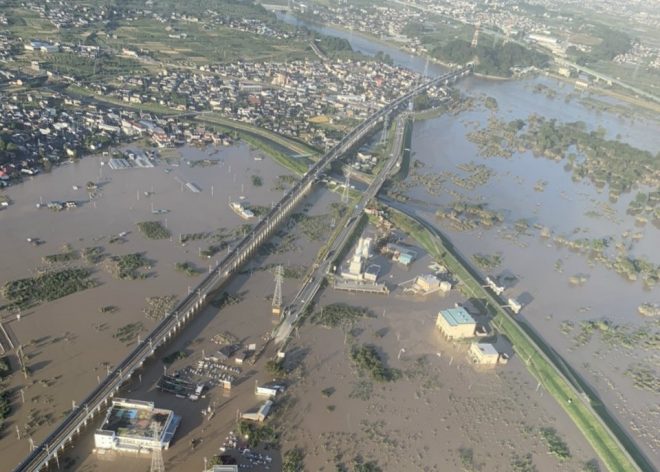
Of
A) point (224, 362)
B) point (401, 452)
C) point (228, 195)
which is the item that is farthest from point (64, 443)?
point (228, 195)

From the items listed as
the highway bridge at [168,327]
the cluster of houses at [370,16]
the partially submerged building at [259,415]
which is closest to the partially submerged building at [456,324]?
the partially submerged building at [259,415]

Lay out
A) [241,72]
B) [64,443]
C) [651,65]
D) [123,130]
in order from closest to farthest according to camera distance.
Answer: [64,443], [123,130], [241,72], [651,65]

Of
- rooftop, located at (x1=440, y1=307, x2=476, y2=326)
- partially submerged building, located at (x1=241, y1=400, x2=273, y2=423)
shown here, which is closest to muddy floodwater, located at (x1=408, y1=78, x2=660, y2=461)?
rooftop, located at (x1=440, y1=307, x2=476, y2=326)

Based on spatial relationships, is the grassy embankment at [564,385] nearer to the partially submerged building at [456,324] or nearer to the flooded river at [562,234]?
the flooded river at [562,234]

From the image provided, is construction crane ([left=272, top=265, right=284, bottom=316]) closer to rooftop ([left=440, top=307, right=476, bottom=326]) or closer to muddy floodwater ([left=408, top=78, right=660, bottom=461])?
rooftop ([left=440, top=307, right=476, bottom=326])

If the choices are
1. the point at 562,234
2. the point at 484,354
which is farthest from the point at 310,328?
the point at 562,234

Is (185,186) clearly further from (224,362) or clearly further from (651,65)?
(651,65)

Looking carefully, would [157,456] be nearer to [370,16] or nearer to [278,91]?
[278,91]
